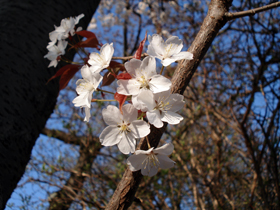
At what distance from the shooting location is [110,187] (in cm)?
252

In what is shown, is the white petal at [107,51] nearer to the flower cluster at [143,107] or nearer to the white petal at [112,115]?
the flower cluster at [143,107]

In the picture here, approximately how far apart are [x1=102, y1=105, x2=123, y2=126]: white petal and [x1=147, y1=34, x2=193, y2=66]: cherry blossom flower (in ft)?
0.74

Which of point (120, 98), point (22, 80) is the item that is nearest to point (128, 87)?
point (120, 98)

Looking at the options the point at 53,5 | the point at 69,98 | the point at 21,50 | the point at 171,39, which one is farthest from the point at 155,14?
the point at 171,39

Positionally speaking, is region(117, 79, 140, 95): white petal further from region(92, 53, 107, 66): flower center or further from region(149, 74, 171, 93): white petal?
region(92, 53, 107, 66): flower center

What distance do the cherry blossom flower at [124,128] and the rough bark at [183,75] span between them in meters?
0.05

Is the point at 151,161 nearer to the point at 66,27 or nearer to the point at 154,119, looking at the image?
the point at 154,119

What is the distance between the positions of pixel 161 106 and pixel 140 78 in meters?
0.12

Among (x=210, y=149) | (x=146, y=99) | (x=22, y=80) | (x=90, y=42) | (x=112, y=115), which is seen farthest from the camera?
(x=210, y=149)

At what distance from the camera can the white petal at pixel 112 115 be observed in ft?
2.41

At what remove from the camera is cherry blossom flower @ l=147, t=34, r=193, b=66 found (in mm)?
738

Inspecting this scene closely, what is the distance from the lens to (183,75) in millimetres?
757

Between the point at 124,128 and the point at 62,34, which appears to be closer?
the point at 124,128

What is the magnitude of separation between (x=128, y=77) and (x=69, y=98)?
4490 mm
